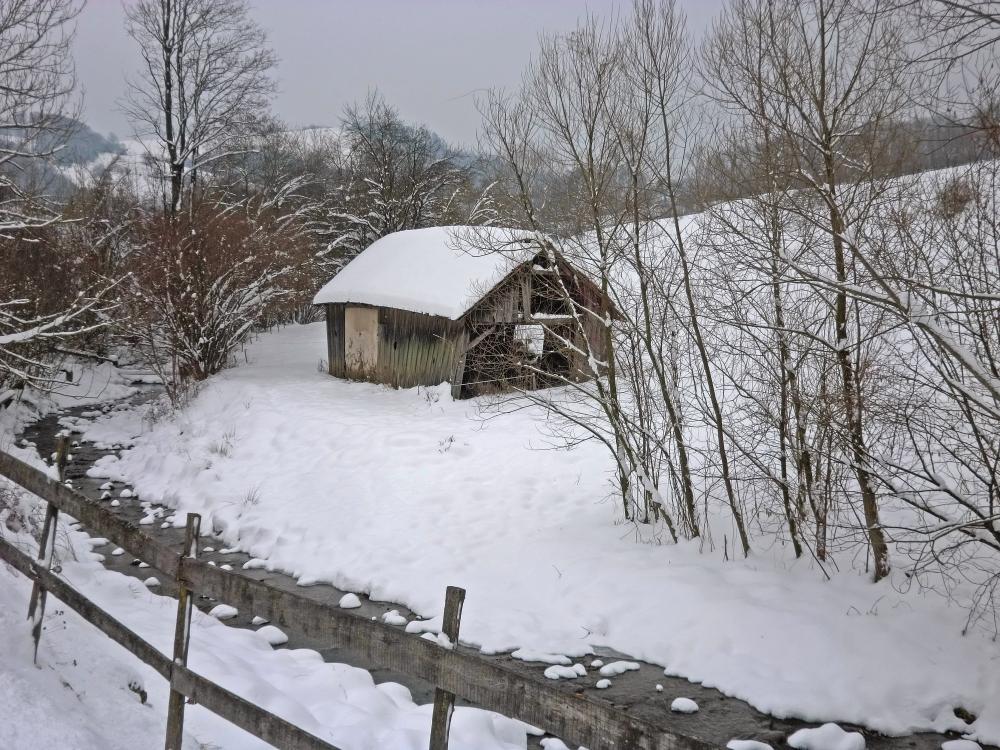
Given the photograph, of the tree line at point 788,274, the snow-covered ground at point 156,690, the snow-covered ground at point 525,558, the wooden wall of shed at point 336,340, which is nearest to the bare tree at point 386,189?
the wooden wall of shed at point 336,340

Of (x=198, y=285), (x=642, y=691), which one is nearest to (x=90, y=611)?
(x=642, y=691)

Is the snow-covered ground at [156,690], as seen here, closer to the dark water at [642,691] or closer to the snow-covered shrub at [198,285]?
the dark water at [642,691]

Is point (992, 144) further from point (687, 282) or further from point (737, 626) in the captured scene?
point (737, 626)

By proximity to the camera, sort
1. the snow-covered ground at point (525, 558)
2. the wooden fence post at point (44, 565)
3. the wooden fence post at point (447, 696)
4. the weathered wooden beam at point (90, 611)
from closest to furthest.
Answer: the wooden fence post at point (447, 696), the weathered wooden beam at point (90, 611), the wooden fence post at point (44, 565), the snow-covered ground at point (525, 558)

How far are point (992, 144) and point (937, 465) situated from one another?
5.55 meters

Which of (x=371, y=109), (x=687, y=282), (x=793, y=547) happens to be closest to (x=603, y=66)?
(x=687, y=282)

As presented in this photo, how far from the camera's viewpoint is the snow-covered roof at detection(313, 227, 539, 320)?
637 inches

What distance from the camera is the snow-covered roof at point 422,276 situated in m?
16.2

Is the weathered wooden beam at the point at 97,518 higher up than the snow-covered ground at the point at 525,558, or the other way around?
the weathered wooden beam at the point at 97,518

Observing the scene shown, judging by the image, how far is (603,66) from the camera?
863 centimetres

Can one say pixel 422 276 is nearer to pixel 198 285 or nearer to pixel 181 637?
pixel 198 285

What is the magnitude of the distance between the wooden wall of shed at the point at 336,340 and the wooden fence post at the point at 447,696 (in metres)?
17.1

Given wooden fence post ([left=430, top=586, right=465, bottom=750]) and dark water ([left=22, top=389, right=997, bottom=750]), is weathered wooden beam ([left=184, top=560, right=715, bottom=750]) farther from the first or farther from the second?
dark water ([left=22, top=389, right=997, bottom=750])

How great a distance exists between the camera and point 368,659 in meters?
2.89
